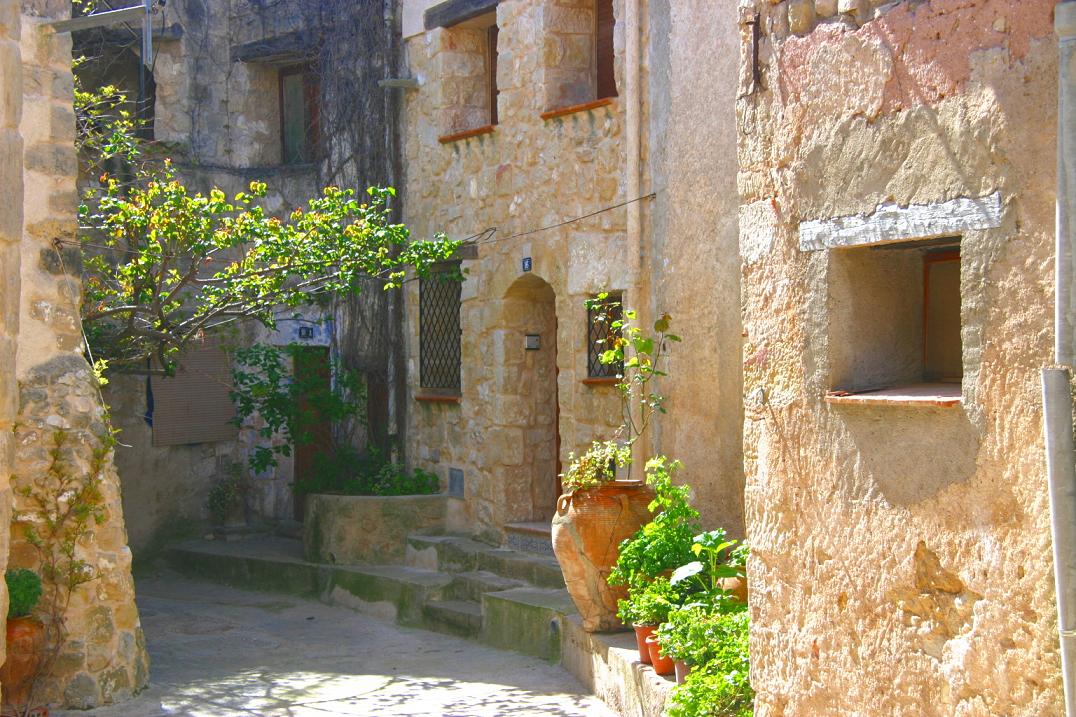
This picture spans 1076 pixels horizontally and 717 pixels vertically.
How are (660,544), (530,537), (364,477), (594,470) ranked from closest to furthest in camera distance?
(660,544) → (594,470) → (530,537) → (364,477)

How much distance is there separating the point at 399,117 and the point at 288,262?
278 cm

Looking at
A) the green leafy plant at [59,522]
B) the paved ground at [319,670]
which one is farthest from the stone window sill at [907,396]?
the green leafy plant at [59,522]

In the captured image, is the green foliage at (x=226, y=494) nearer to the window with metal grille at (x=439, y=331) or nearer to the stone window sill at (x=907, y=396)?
the window with metal grille at (x=439, y=331)

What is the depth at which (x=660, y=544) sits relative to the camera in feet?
22.5

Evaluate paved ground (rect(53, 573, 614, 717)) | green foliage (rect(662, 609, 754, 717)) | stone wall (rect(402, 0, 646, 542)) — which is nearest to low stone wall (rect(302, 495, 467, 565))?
stone wall (rect(402, 0, 646, 542))

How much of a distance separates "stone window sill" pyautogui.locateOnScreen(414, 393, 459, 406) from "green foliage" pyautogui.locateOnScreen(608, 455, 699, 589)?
3.97m

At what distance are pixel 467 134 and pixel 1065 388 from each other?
7.42 meters

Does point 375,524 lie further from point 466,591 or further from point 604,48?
point 604,48

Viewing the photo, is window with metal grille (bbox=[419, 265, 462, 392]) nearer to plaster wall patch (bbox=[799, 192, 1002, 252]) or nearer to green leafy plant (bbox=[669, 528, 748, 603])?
green leafy plant (bbox=[669, 528, 748, 603])

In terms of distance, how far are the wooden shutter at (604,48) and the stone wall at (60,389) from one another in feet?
13.4

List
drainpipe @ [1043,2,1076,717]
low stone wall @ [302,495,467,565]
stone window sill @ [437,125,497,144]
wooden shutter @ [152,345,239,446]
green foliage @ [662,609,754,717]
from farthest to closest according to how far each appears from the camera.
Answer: wooden shutter @ [152,345,239,446] < low stone wall @ [302,495,467,565] < stone window sill @ [437,125,497,144] < green foliage @ [662,609,754,717] < drainpipe @ [1043,2,1076,717]

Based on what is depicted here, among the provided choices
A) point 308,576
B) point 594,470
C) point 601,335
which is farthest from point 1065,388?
point 308,576

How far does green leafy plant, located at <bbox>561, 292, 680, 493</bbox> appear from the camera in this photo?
741 cm

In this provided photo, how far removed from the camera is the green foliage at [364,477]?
11.1m
